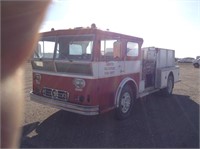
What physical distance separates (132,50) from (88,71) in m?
2.06

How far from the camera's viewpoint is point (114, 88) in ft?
21.5

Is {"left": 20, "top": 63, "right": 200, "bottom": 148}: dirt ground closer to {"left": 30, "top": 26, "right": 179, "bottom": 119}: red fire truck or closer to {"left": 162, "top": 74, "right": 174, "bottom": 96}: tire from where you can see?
{"left": 30, "top": 26, "right": 179, "bottom": 119}: red fire truck

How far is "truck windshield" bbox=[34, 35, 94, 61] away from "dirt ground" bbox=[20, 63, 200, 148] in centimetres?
76

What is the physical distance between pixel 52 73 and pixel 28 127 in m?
A: 1.45

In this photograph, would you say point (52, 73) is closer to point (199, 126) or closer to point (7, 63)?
point (199, 126)

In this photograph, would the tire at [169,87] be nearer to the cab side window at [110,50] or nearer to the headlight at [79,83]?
the cab side window at [110,50]

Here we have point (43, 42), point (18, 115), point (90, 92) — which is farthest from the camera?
point (43, 42)

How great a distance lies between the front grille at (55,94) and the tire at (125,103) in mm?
1391

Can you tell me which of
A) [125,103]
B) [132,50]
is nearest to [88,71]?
[125,103]

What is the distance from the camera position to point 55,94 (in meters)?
6.46

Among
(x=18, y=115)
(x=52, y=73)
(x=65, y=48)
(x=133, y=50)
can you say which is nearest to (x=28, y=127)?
(x=52, y=73)

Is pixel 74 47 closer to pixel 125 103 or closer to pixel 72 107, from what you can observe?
pixel 72 107

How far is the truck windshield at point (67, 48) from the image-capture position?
608cm

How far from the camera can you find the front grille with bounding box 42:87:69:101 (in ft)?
20.5
